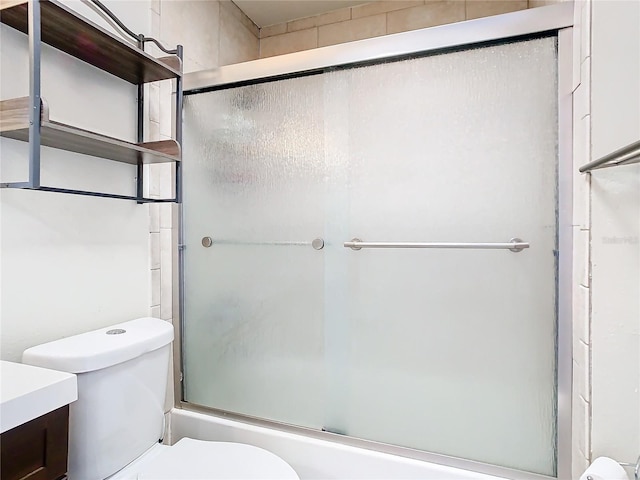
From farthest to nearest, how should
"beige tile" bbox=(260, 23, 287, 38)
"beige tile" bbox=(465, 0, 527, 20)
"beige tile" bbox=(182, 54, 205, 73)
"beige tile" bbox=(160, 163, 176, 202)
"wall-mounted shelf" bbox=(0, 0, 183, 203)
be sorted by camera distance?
"beige tile" bbox=(260, 23, 287, 38) < "beige tile" bbox=(465, 0, 527, 20) < "beige tile" bbox=(182, 54, 205, 73) < "beige tile" bbox=(160, 163, 176, 202) < "wall-mounted shelf" bbox=(0, 0, 183, 203)

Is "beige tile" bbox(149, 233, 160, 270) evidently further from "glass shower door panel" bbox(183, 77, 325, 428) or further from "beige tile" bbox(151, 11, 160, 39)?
"beige tile" bbox(151, 11, 160, 39)

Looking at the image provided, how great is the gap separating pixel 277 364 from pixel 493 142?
112 cm

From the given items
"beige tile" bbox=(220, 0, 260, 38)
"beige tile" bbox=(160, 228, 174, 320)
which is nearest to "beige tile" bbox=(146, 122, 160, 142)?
"beige tile" bbox=(160, 228, 174, 320)

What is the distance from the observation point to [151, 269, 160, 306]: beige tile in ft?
4.95

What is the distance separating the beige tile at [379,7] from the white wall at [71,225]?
1.12 m

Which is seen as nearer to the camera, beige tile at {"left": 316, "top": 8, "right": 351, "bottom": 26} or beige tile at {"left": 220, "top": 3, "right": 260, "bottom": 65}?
beige tile at {"left": 220, "top": 3, "right": 260, "bottom": 65}

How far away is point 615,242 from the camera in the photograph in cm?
97

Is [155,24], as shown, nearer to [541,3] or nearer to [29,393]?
[29,393]

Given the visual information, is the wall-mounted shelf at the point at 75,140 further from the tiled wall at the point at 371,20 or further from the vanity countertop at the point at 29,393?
the tiled wall at the point at 371,20

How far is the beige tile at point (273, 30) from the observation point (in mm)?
2237

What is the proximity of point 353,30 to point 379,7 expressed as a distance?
17 cm

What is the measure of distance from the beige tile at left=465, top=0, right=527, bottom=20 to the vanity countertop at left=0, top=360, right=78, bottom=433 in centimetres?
219

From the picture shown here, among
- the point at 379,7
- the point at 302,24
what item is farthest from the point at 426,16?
the point at 302,24

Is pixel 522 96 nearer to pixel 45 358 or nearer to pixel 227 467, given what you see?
pixel 227 467
